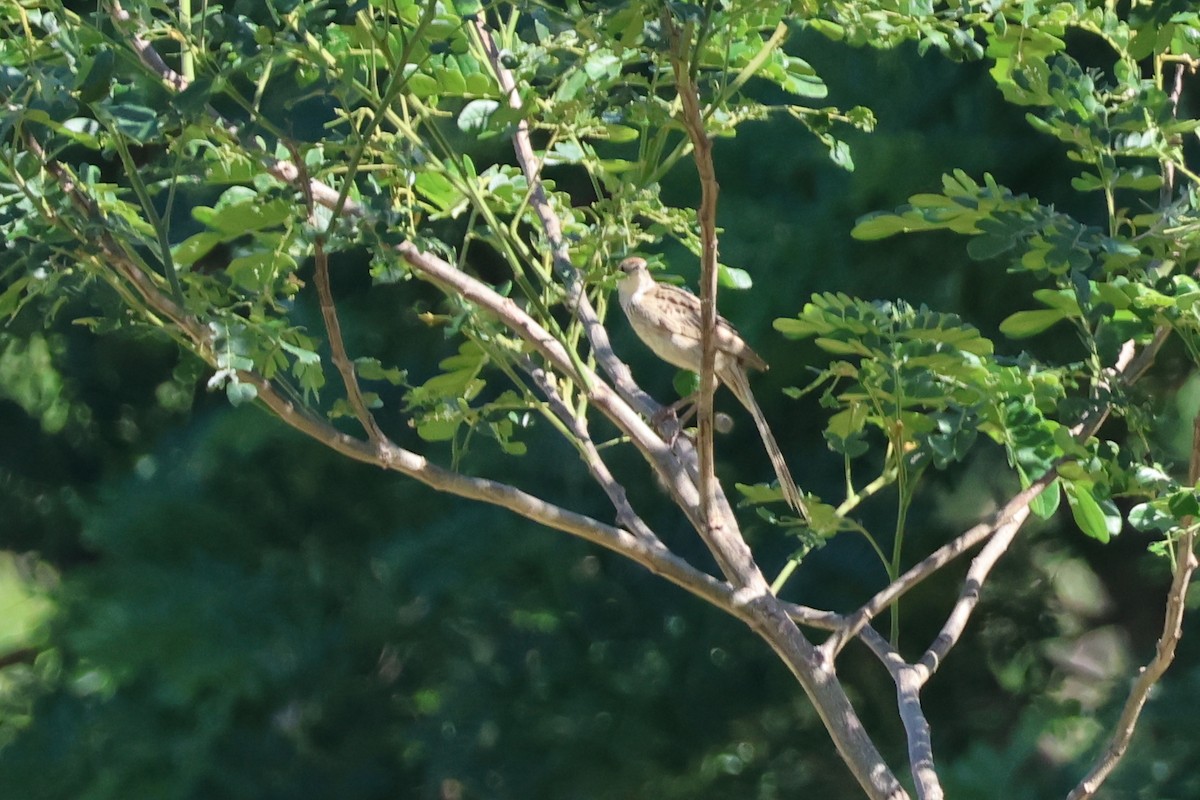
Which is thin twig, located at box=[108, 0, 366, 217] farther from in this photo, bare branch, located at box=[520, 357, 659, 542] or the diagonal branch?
bare branch, located at box=[520, 357, 659, 542]

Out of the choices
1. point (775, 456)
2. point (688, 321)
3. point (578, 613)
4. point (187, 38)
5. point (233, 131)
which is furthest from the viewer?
point (578, 613)

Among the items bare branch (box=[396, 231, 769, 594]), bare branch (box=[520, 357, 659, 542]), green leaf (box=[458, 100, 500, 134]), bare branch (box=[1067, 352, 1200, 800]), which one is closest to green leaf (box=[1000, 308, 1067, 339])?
bare branch (box=[1067, 352, 1200, 800])

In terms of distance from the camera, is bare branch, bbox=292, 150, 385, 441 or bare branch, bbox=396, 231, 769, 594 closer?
bare branch, bbox=292, 150, 385, 441

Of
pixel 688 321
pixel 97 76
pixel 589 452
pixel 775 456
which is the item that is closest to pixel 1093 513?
pixel 775 456

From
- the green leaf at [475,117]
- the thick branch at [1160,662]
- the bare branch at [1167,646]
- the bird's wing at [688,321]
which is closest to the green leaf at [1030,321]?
the bare branch at [1167,646]

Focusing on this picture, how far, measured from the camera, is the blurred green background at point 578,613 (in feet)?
14.5

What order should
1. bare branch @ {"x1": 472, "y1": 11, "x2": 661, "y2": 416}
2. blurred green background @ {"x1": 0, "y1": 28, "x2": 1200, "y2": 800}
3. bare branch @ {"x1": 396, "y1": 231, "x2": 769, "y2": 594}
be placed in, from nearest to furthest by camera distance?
bare branch @ {"x1": 396, "y1": 231, "x2": 769, "y2": 594}
bare branch @ {"x1": 472, "y1": 11, "x2": 661, "y2": 416}
blurred green background @ {"x1": 0, "y1": 28, "x2": 1200, "y2": 800}

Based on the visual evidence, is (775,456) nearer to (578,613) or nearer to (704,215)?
(704,215)

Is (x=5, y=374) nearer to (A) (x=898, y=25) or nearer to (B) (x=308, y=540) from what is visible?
(B) (x=308, y=540)

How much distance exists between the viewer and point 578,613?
496cm

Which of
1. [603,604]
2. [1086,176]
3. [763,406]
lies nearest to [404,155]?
[1086,176]

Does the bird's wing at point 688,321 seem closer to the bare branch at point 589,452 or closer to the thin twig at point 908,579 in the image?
the bare branch at point 589,452

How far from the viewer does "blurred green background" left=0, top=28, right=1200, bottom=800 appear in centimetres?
443

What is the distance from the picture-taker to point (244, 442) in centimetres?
515
